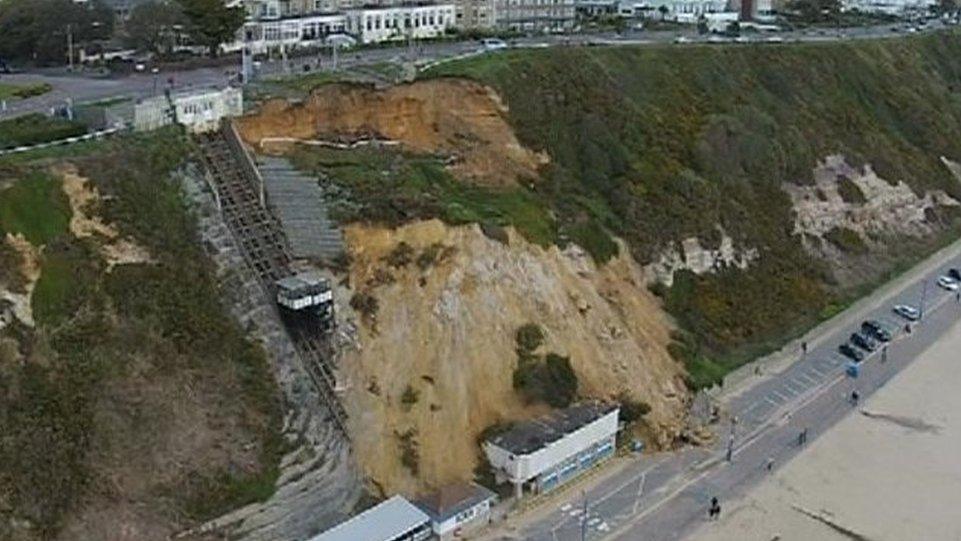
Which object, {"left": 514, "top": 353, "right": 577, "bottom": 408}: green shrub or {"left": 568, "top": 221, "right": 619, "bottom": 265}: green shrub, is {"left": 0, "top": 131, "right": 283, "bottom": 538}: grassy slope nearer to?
{"left": 514, "top": 353, "right": 577, "bottom": 408}: green shrub

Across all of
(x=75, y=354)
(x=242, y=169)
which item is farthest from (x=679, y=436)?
(x=75, y=354)

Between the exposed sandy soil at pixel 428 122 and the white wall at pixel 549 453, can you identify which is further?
the exposed sandy soil at pixel 428 122

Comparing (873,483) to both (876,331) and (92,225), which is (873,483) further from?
(92,225)

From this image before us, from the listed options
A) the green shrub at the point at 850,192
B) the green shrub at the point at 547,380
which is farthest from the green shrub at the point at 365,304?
the green shrub at the point at 850,192

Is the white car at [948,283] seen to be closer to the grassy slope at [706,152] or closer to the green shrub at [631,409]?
the grassy slope at [706,152]

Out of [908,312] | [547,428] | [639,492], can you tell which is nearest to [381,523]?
[547,428]

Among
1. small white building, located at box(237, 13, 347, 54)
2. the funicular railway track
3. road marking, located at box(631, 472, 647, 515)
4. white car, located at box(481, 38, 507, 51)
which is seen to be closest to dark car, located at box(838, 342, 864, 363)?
road marking, located at box(631, 472, 647, 515)
